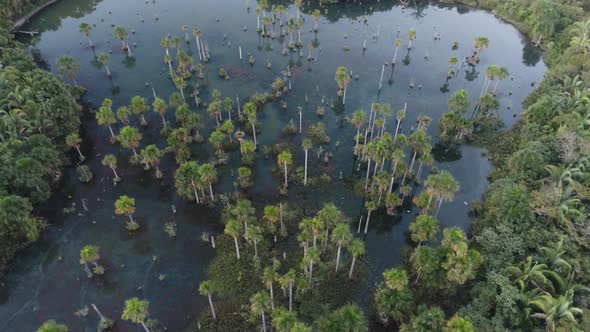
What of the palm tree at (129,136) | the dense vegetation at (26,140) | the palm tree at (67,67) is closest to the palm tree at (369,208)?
Result: the palm tree at (129,136)

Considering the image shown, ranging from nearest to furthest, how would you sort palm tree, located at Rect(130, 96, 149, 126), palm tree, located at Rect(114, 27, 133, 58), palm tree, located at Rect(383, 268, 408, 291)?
palm tree, located at Rect(383, 268, 408, 291), palm tree, located at Rect(130, 96, 149, 126), palm tree, located at Rect(114, 27, 133, 58)

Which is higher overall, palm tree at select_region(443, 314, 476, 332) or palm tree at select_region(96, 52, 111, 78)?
palm tree at select_region(96, 52, 111, 78)

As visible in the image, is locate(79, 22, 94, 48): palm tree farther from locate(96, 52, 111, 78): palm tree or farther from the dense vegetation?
the dense vegetation

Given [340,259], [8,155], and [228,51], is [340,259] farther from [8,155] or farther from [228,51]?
[228,51]

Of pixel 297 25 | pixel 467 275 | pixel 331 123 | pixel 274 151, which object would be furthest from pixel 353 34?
pixel 467 275

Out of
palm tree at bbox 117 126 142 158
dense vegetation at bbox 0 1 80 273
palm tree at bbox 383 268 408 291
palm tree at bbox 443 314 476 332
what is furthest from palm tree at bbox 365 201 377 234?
dense vegetation at bbox 0 1 80 273

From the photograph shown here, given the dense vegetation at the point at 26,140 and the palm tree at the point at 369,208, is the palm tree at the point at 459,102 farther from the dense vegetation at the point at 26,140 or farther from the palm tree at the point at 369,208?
the dense vegetation at the point at 26,140
